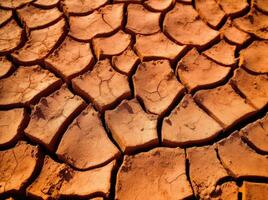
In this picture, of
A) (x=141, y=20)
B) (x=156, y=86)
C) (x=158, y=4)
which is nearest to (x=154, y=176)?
(x=156, y=86)

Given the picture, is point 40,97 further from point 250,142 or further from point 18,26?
point 250,142

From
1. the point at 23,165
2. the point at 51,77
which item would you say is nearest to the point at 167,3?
the point at 51,77

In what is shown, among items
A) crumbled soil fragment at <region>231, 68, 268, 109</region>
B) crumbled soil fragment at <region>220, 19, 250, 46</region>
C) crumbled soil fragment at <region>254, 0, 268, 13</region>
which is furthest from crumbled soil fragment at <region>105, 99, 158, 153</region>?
crumbled soil fragment at <region>254, 0, 268, 13</region>

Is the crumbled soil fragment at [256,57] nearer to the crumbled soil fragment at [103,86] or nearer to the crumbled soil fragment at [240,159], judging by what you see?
the crumbled soil fragment at [240,159]

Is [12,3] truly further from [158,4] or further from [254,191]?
[254,191]

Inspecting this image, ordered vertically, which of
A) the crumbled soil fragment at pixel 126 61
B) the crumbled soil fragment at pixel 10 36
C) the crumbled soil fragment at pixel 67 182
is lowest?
the crumbled soil fragment at pixel 67 182

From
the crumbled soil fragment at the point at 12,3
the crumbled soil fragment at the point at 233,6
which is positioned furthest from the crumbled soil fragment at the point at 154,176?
the crumbled soil fragment at the point at 12,3
